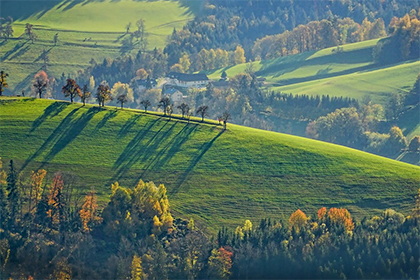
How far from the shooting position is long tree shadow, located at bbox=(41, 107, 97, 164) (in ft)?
415

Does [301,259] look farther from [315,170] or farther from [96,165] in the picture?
[96,165]

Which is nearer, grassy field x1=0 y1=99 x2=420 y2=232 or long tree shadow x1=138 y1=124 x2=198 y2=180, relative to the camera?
grassy field x1=0 y1=99 x2=420 y2=232

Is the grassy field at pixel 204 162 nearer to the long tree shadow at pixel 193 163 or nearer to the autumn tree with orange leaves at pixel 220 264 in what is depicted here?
the long tree shadow at pixel 193 163

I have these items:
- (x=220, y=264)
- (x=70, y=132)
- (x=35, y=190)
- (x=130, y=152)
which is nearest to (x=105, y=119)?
(x=70, y=132)

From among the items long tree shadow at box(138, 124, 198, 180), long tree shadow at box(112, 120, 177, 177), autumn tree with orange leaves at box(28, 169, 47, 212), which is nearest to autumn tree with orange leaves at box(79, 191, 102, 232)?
autumn tree with orange leaves at box(28, 169, 47, 212)

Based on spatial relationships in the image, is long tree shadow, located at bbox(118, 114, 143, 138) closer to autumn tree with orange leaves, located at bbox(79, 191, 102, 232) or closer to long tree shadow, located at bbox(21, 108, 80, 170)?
long tree shadow, located at bbox(21, 108, 80, 170)

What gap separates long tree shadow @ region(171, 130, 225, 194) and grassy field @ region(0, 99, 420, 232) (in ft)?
0.57

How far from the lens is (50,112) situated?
5458 inches

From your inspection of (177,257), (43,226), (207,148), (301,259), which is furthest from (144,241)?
(207,148)

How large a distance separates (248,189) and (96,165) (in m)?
27.5

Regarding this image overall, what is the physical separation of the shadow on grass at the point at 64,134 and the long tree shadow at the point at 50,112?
106 inches

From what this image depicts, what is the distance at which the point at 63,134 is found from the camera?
132 meters

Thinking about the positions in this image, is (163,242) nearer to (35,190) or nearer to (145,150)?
(35,190)

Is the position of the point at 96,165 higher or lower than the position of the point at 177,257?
higher
